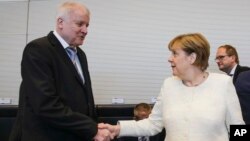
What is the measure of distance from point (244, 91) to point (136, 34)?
2890 mm

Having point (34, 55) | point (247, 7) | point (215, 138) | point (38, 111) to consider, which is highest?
point (247, 7)

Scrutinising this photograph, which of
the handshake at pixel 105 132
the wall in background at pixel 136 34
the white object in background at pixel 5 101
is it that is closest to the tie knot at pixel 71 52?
the handshake at pixel 105 132

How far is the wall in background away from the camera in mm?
4855

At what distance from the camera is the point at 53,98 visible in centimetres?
197

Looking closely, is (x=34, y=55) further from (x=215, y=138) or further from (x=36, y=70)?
(x=215, y=138)

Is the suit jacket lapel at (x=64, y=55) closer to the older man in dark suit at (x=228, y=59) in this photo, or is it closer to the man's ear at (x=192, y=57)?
the man's ear at (x=192, y=57)

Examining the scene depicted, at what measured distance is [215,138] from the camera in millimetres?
2074

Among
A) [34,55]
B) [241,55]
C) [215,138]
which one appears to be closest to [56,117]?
[34,55]

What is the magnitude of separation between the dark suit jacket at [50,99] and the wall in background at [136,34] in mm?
2877

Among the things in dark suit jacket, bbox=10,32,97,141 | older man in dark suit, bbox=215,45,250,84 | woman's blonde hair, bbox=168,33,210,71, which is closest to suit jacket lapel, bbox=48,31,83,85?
dark suit jacket, bbox=10,32,97,141

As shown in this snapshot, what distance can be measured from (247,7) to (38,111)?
3.73 m

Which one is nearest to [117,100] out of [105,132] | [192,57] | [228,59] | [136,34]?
[136,34]

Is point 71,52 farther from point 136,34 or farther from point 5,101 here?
point 5,101

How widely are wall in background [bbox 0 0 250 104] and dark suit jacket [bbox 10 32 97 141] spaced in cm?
288
